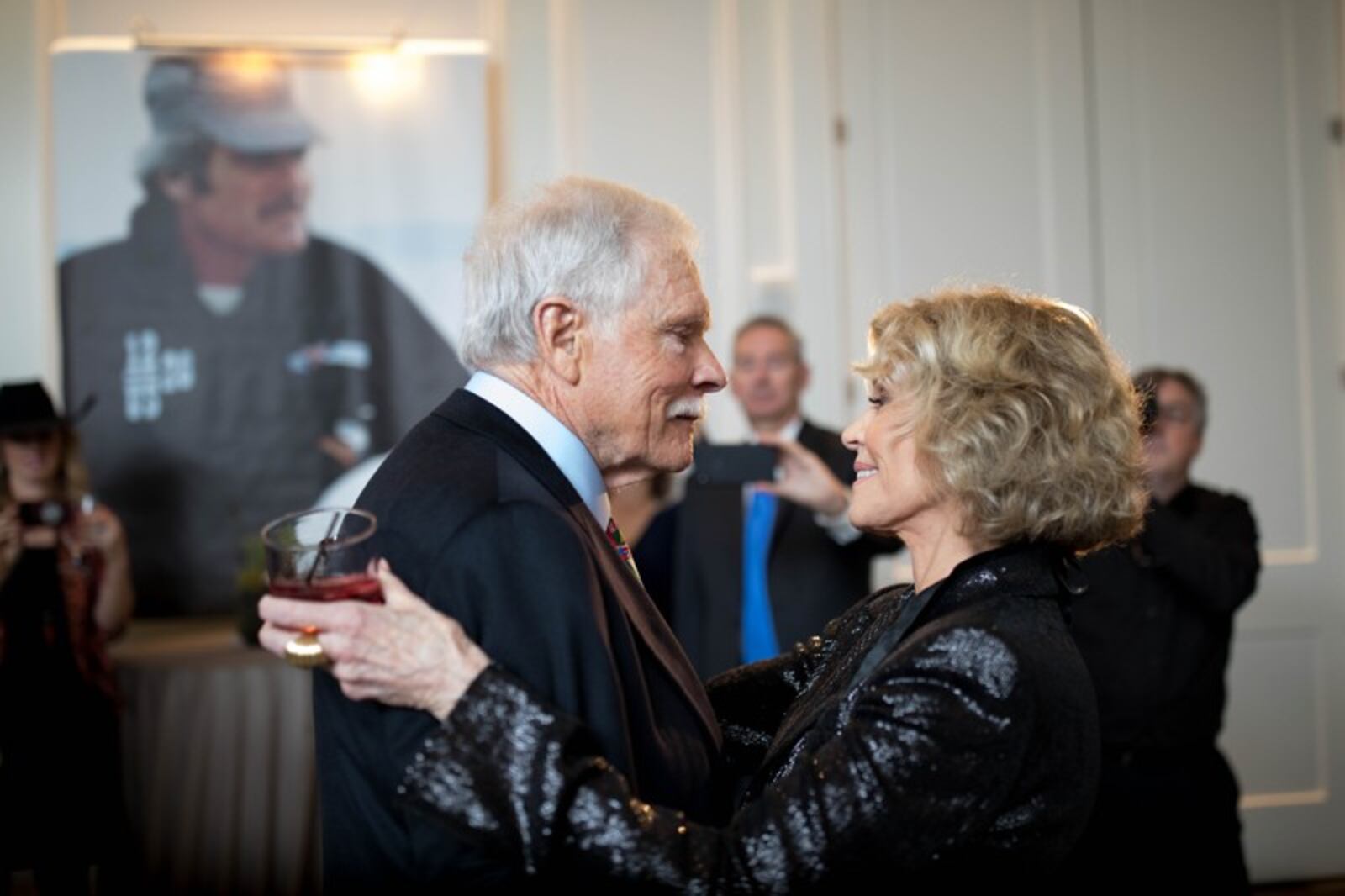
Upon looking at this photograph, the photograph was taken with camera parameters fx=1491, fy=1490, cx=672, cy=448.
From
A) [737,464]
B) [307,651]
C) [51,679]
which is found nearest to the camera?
[307,651]

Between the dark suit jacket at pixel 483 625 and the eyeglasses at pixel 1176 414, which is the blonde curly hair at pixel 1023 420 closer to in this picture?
the dark suit jacket at pixel 483 625

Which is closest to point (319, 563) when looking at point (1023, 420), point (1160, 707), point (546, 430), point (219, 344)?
point (546, 430)

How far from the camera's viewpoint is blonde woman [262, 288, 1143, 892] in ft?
4.49

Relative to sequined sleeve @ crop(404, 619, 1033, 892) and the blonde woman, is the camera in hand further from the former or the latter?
sequined sleeve @ crop(404, 619, 1033, 892)

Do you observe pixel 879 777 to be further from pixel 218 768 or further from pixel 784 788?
pixel 218 768

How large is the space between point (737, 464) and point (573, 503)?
180 cm

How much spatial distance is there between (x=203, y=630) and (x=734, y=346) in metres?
1.84

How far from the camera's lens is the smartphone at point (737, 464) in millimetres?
3359

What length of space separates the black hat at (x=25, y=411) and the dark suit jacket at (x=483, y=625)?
2.78m

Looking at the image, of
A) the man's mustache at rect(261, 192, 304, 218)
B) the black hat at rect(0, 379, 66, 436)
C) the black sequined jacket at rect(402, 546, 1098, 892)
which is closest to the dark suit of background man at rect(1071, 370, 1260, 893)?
the black sequined jacket at rect(402, 546, 1098, 892)

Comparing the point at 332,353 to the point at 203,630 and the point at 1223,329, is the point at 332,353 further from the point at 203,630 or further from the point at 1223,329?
the point at 1223,329

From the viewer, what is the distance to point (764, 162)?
488 centimetres

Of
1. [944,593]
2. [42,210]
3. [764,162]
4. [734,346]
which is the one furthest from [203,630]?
[944,593]

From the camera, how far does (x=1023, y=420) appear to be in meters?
1.65
